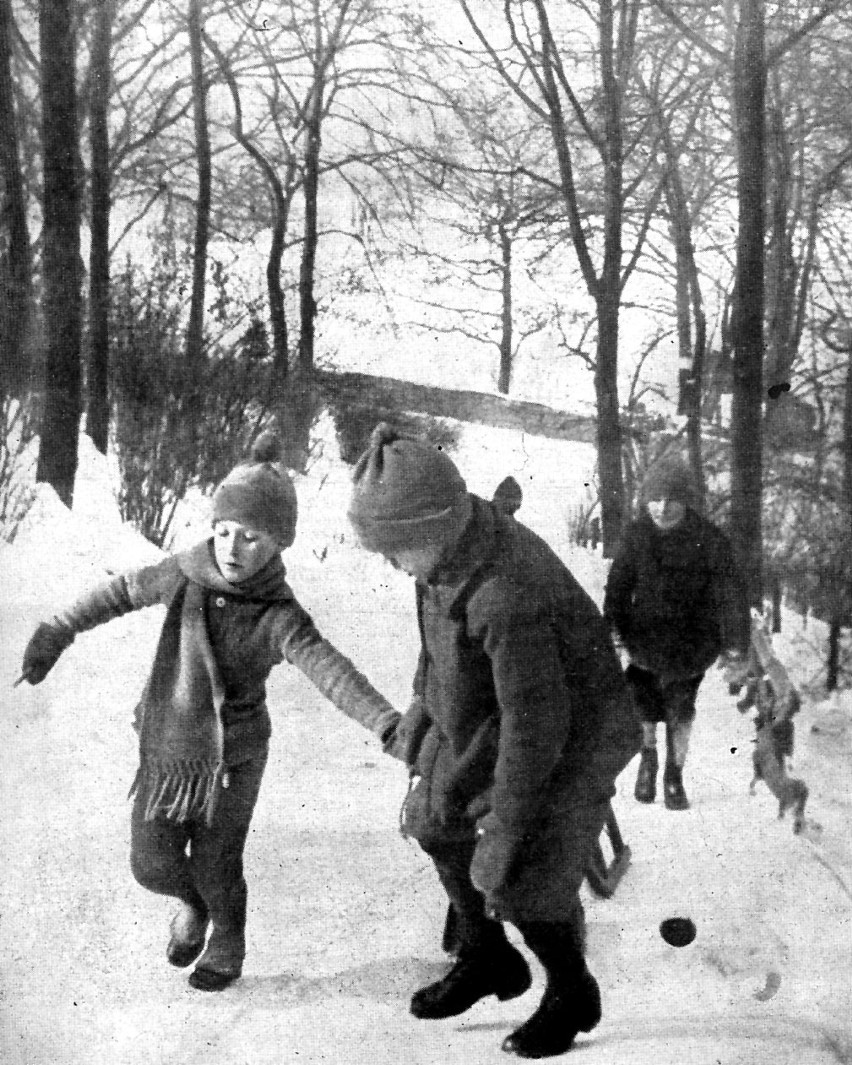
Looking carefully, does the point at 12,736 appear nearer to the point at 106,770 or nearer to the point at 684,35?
the point at 106,770

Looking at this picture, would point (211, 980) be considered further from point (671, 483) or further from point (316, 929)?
point (671, 483)

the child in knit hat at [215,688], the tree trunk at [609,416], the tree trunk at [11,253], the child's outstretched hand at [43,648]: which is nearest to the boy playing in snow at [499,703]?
the child in knit hat at [215,688]

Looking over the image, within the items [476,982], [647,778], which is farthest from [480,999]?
[647,778]

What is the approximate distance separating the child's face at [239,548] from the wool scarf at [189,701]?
13mm

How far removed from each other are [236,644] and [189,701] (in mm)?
131

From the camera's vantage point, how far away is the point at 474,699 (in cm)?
174

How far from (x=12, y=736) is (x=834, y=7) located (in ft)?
7.06

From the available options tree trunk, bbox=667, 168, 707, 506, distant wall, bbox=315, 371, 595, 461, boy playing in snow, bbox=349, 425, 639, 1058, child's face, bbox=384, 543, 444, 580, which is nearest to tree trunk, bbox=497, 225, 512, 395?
distant wall, bbox=315, 371, 595, 461

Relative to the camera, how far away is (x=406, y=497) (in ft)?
5.53

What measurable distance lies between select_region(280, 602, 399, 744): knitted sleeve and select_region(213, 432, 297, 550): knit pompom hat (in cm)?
15

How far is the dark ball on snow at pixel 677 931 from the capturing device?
2152 mm

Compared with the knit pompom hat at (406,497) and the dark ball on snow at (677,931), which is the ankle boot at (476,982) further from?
the knit pompom hat at (406,497)

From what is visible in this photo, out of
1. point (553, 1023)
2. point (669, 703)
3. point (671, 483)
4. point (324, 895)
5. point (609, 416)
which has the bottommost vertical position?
point (553, 1023)

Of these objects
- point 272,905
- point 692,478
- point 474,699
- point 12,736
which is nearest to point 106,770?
point 12,736
